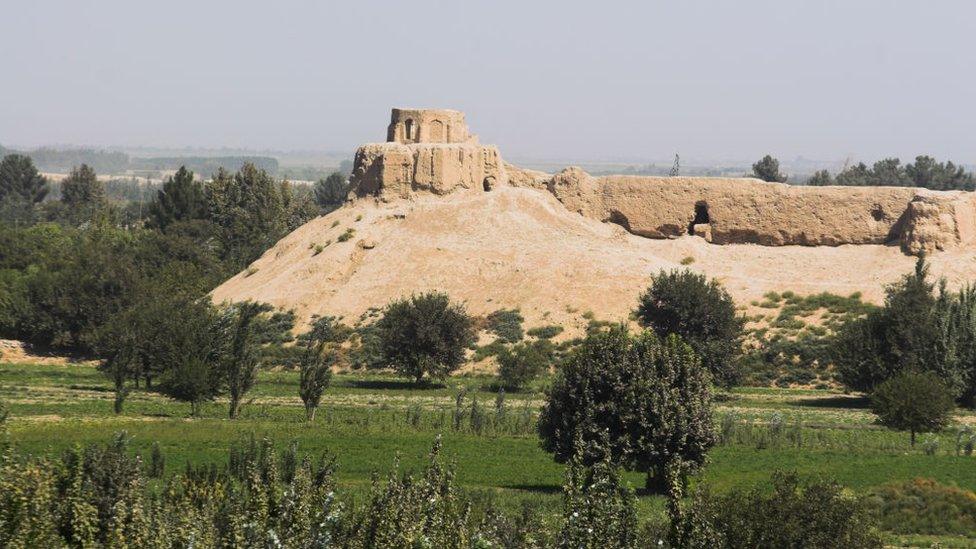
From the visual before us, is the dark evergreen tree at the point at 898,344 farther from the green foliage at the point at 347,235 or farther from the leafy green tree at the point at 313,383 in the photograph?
the green foliage at the point at 347,235

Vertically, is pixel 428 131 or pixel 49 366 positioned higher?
pixel 428 131

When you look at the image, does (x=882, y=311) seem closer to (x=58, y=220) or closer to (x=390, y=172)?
(x=390, y=172)

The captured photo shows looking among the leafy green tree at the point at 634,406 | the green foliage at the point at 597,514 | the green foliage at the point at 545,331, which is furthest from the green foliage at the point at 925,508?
the green foliage at the point at 545,331

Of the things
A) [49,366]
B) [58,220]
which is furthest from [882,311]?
[58,220]

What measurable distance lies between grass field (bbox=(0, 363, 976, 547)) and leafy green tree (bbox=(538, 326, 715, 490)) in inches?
42.9

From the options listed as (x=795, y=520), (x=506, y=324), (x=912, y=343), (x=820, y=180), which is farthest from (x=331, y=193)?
(x=795, y=520)

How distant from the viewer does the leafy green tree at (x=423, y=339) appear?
173 feet

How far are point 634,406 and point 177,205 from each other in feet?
208

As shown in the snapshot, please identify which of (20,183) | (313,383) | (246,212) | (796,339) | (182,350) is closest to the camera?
(313,383)

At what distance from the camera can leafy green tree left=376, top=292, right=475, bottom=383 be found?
52.7 meters

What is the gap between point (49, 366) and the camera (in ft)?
190

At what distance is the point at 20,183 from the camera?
437 feet

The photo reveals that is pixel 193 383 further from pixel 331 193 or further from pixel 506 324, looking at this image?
pixel 331 193

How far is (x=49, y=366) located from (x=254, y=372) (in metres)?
18.9
